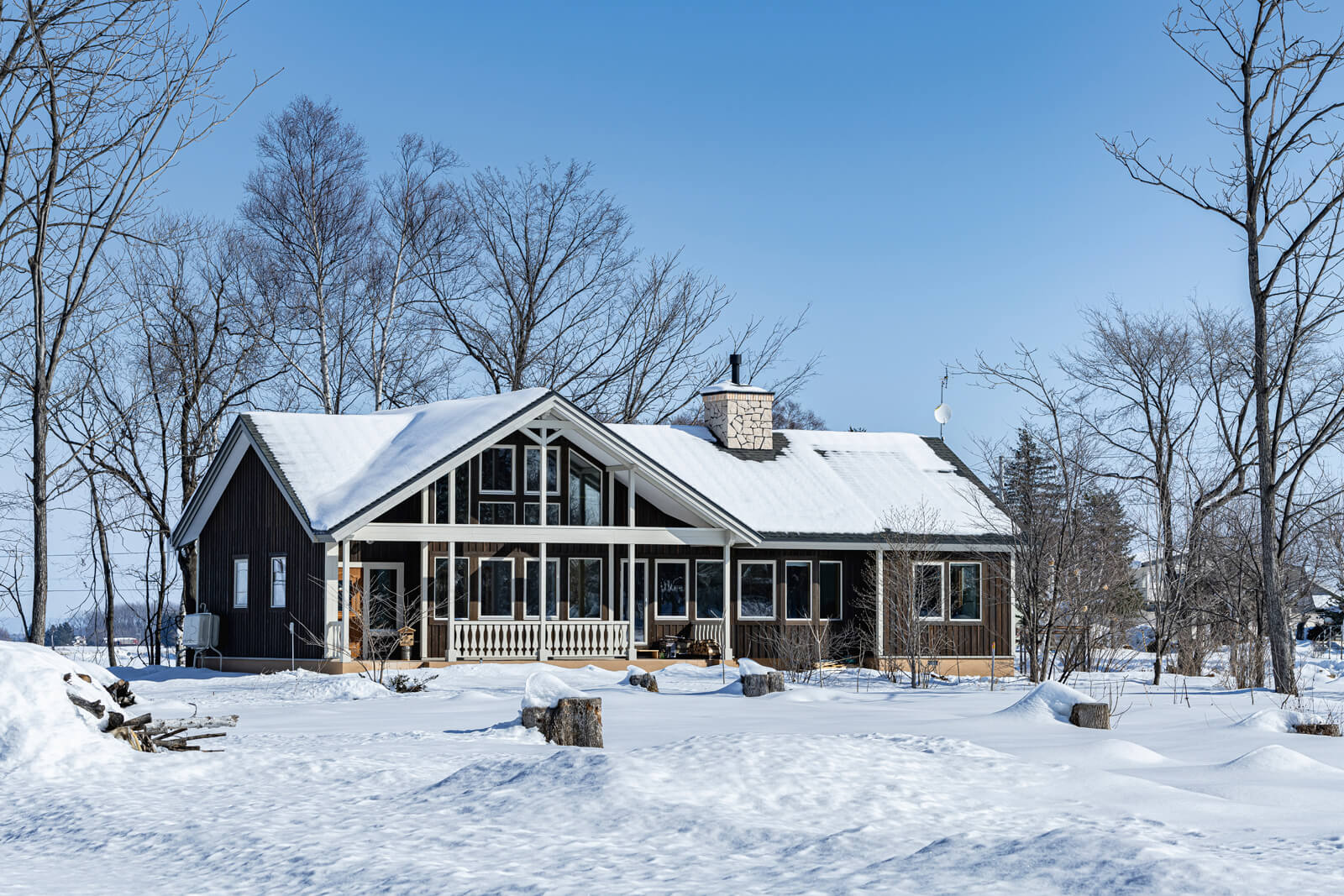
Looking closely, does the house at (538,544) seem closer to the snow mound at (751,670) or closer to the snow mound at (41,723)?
the snow mound at (751,670)

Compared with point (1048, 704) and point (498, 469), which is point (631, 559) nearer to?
point (498, 469)

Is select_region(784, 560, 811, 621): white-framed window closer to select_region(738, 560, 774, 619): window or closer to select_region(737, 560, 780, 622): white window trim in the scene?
select_region(737, 560, 780, 622): white window trim

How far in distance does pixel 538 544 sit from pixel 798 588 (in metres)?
5.40

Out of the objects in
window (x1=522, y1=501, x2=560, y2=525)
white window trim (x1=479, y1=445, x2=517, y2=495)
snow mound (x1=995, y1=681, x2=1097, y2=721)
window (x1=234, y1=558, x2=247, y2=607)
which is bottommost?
snow mound (x1=995, y1=681, x2=1097, y2=721)

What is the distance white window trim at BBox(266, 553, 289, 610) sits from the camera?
24.3 m

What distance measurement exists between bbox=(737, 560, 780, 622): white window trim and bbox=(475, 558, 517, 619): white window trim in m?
4.51

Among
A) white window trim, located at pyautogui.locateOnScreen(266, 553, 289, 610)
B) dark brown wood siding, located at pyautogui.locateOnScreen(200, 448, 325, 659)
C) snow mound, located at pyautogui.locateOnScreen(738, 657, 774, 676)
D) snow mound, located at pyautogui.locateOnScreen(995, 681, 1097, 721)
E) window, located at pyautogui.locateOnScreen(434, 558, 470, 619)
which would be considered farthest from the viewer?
window, located at pyautogui.locateOnScreen(434, 558, 470, 619)

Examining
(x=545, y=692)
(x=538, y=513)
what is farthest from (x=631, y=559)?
(x=545, y=692)

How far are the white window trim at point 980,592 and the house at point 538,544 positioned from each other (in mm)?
43

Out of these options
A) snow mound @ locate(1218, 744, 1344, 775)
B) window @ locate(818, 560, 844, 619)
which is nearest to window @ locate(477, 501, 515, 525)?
window @ locate(818, 560, 844, 619)

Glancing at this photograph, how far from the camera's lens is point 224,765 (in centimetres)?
1082

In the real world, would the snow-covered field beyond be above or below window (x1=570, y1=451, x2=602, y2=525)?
below

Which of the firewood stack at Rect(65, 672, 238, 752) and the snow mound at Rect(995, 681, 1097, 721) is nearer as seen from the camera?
the firewood stack at Rect(65, 672, 238, 752)

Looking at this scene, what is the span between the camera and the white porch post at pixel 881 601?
2672 centimetres
